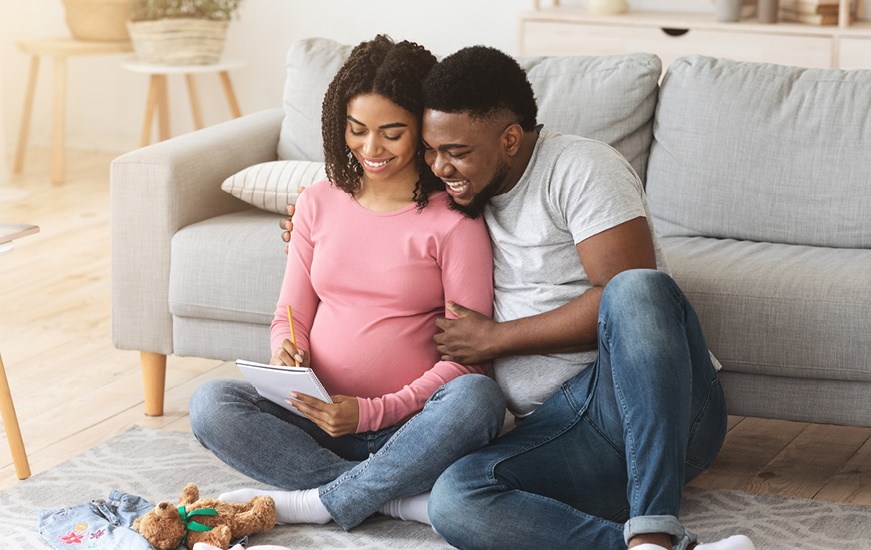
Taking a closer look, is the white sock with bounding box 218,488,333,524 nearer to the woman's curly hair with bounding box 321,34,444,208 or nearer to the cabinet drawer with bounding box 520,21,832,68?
the woman's curly hair with bounding box 321,34,444,208

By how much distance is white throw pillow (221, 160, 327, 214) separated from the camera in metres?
2.66

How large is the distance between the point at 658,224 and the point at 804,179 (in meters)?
0.31

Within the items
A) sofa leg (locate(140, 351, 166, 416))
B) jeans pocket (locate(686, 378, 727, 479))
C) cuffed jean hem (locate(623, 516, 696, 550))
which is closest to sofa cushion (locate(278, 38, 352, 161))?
sofa leg (locate(140, 351, 166, 416))

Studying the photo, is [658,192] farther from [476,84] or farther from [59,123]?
[59,123]

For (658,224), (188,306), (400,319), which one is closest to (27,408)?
(188,306)

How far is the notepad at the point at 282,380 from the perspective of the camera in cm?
194

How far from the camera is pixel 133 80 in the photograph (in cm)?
550

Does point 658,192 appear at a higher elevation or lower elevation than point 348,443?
higher

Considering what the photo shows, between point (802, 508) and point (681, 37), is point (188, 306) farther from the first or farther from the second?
point (681, 37)

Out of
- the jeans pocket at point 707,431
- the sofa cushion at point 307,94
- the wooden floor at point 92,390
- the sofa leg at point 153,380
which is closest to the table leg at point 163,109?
the wooden floor at point 92,390

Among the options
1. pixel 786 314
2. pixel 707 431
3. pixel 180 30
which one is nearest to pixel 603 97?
pixel 786 314

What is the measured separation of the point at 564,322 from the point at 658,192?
792mm

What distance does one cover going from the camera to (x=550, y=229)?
1965 millimetres

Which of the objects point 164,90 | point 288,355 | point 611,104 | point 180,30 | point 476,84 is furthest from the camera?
point 164,90
